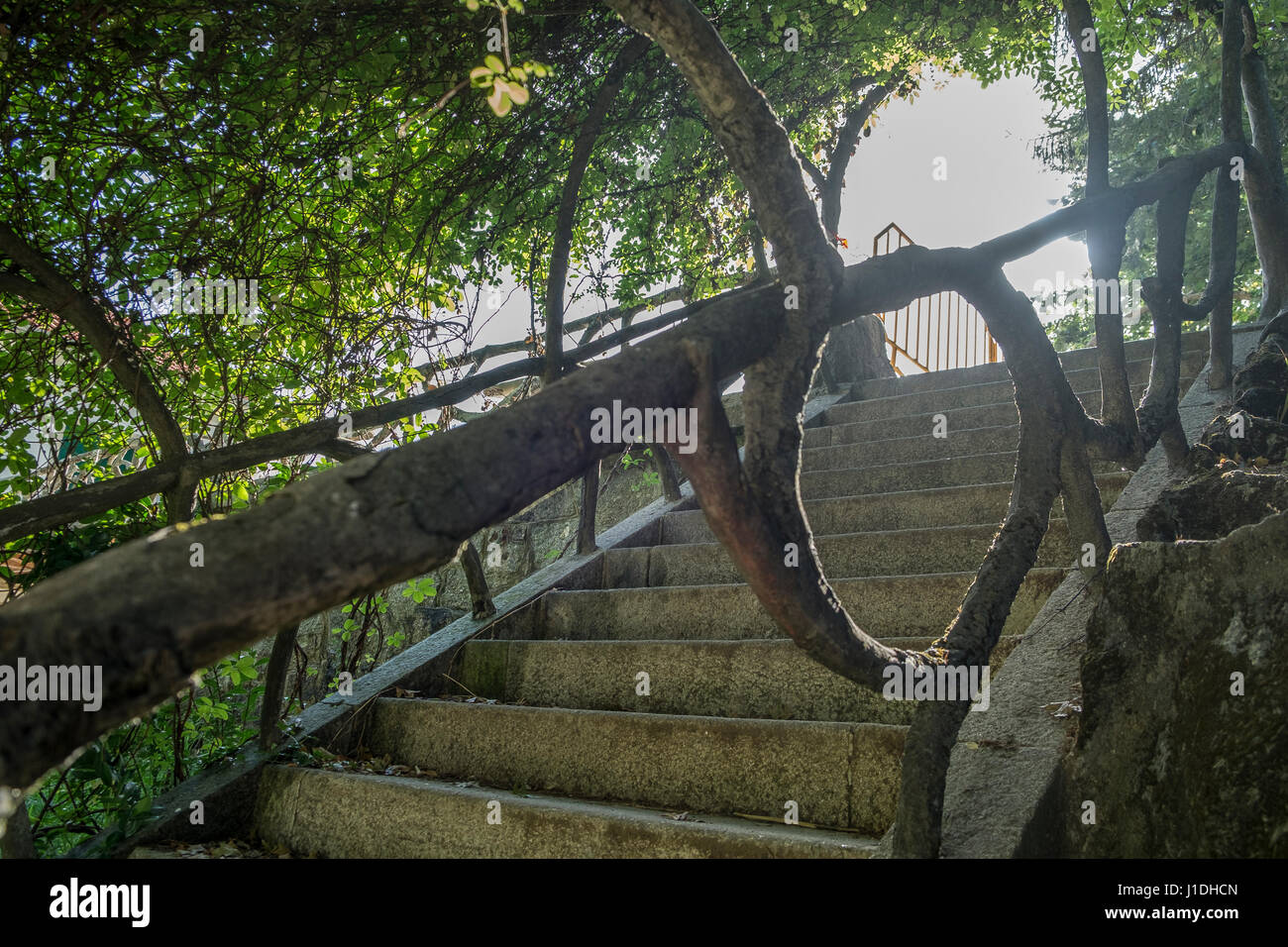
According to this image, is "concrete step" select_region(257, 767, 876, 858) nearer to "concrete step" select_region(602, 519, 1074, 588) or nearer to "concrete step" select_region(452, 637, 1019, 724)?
"concrete step" select_region(452, 637, 1019, 724)

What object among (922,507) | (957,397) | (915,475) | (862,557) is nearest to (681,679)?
(862,557)

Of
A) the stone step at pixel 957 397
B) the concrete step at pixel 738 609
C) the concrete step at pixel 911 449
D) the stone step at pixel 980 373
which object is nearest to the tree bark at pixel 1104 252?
the concrete step at pixel 738 609

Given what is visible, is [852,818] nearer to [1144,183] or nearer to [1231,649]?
[1231,649]

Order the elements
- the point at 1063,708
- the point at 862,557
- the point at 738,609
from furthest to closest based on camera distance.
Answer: the point at 862,557, the point at 738,609, the point at 1063,708

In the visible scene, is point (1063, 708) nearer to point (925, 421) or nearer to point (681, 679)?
point (681, 679)

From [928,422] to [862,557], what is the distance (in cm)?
190

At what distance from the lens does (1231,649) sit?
1823 millimetres

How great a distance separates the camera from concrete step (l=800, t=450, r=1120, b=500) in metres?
4.48

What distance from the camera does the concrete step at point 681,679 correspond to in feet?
9.48

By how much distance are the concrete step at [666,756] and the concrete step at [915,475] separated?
7.41 ft

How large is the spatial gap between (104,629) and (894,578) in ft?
9.63

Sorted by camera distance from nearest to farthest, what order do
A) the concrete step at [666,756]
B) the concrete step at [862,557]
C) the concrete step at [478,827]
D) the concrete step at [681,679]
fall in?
the concrete step at [478,827], the concrete step at [666,756], the concrete step at [681,679], the concrete step at [862,557]

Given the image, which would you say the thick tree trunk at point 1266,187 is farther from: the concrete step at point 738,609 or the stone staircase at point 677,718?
the concrete step at point 738,609

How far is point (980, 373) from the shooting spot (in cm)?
622
